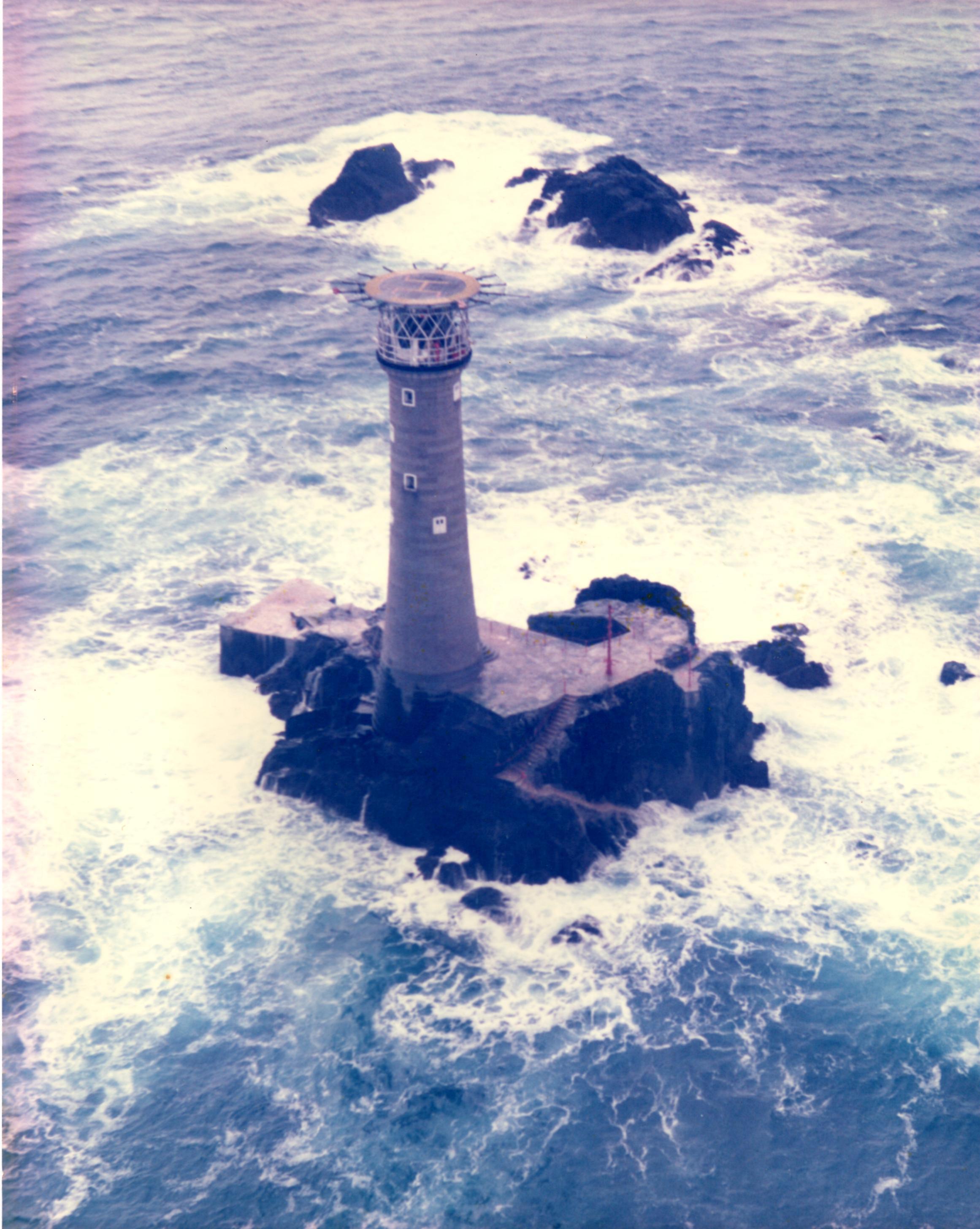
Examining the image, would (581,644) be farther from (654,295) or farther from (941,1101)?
(654,295)

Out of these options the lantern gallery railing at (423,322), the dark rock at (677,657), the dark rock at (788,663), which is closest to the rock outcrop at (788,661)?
the dark rock at (788,663)

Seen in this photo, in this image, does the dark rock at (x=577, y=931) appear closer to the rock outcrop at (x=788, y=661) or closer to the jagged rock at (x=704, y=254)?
the rock outcrop at (x=788, y=661)

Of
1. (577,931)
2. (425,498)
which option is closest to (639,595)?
(425,498)

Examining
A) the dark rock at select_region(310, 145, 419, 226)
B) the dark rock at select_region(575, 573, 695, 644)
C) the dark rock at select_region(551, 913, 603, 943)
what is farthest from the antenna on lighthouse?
the dark rock at select_region(310, 145, 419, 226)

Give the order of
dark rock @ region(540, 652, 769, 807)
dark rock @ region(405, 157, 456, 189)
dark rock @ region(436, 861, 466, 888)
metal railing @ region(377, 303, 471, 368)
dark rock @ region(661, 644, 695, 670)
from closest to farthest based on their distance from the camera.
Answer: metal railing @ region(377, 303, 471, 368) < dark rock @ region(436, 861, 466, 888) < dark rock @ region(540, 652, 769, 807) < dark rock @ region(661, 644, 695, 670) < dark rock @ region(405, 157, 456, 189)

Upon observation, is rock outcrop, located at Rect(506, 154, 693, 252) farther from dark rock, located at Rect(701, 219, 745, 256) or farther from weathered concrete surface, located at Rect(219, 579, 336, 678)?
weathered concrete surface, located at Rect(219, 579, 336, 678)

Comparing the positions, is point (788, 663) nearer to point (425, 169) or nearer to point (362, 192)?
point (362, 192)
